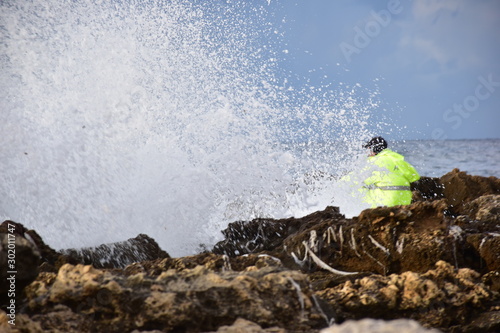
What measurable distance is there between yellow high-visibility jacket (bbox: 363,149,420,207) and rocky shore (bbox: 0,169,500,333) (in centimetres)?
405

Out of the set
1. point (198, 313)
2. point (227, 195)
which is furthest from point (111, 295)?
point (227, 195)

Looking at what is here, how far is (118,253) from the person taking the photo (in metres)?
4.96

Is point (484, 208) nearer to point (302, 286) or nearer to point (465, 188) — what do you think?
point (465, 188)

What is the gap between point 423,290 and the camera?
2.71m

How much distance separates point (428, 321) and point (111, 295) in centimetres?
155

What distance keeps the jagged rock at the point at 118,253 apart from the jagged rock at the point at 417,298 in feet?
8.66

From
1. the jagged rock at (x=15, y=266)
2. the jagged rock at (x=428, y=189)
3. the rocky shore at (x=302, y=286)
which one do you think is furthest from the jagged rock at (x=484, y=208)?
the jagged rock at (x=15, y=266)

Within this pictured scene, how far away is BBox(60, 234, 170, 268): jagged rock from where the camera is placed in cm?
469

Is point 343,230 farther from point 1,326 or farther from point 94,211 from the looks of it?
point 94,211

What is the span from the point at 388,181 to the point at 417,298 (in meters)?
5.70

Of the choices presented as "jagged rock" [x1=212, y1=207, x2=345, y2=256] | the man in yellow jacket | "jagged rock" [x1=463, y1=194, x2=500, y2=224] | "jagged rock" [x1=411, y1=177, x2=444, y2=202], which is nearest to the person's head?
the man in yellow jacket

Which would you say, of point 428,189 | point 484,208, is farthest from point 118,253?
point 428,189

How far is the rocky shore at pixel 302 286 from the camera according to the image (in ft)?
7.18

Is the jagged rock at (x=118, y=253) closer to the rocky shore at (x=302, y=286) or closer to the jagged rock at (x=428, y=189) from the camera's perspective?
the rocky shore at (x=302, y=286)
